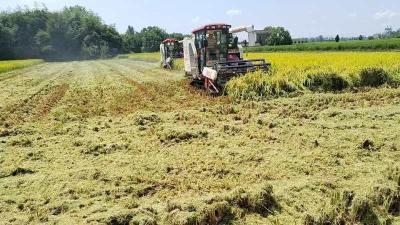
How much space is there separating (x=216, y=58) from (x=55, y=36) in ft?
256

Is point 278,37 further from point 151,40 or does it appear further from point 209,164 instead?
point 209,164

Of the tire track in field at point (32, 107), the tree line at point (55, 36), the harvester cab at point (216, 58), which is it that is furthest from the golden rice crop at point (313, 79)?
the tree line at point (55, 36)

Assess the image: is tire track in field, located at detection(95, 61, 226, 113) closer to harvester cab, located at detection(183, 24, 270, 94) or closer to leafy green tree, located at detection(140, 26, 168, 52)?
harvester cab, located at detection(183, 24, 270, 94)

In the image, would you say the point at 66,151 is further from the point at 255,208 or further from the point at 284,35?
the point at 284,35

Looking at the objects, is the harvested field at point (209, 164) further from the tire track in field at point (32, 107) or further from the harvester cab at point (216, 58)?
the harvester cab at point (216, 58)

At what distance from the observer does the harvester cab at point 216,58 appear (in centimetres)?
1412

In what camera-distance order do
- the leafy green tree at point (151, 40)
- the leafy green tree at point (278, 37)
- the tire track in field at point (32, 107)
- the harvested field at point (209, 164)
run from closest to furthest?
1. the harvested field at point (209, 164)
2. the tire track in field at point (32, 107)
3. the leafy green tree at point (278, 37)
4. the leafy green tree at point (151, 40)

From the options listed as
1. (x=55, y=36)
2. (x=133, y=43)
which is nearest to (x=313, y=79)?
(x=55, y=36)

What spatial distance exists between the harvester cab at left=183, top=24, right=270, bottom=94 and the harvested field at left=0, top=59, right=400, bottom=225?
2.53 meters

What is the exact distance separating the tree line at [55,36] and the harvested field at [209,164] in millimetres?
75146

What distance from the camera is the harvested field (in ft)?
15.6

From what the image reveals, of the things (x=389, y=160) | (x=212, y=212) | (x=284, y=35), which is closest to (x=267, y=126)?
(x=389, y=160)

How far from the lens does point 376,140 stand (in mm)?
7277

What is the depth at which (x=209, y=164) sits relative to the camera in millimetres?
6441
